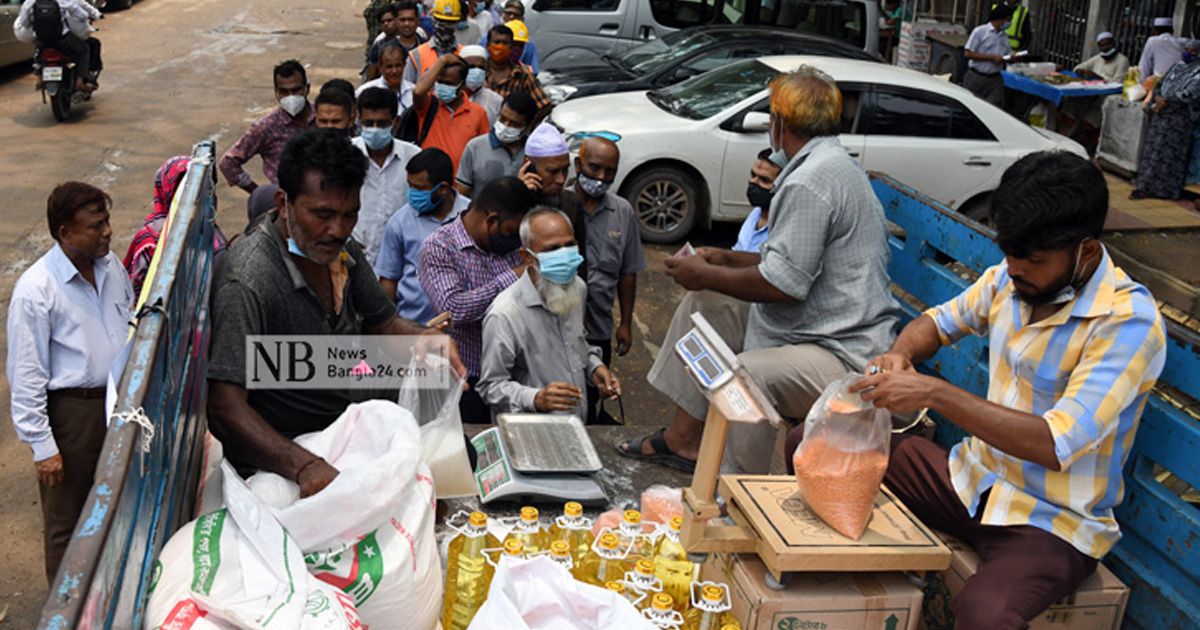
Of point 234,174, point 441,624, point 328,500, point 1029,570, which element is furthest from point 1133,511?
point 234,174

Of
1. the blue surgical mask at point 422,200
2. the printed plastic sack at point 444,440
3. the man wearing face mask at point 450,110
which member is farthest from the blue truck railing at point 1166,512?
the man wearing face mask at point 450,110

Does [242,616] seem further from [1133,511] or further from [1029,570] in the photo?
[1133,511]

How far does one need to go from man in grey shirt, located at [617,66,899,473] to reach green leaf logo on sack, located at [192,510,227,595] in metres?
1.87

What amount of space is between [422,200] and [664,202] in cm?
456

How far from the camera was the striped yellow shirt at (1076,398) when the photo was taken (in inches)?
107

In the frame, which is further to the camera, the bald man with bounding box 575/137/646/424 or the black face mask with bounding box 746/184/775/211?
the bald man with bounding box 575/137/646/424

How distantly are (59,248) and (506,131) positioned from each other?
2.59 m

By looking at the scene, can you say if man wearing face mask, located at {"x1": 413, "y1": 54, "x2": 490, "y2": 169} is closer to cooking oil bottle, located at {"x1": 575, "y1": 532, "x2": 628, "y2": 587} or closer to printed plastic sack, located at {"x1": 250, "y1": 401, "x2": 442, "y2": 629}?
printed plastic sack, located at {"x1": 250, "y1": 401, "x2": 442, "y2": 629}

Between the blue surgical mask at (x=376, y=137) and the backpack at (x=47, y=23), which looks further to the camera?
the backpack at (x=47, y=23)

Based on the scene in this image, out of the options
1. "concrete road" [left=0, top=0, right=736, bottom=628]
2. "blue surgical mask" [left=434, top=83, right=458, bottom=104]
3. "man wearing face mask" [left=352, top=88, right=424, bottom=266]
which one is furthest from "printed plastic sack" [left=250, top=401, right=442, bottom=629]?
"blue surgical mask" [left=434, top=83, right=458, bottom=104]

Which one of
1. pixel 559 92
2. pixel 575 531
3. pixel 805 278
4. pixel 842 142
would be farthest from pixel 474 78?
pixel 575 531

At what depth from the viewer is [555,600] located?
2.61 m

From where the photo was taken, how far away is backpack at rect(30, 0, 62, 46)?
1289 centimetres

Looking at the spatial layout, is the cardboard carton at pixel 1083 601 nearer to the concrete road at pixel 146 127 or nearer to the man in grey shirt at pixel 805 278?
the man in grey shirt at pixel 805 278
